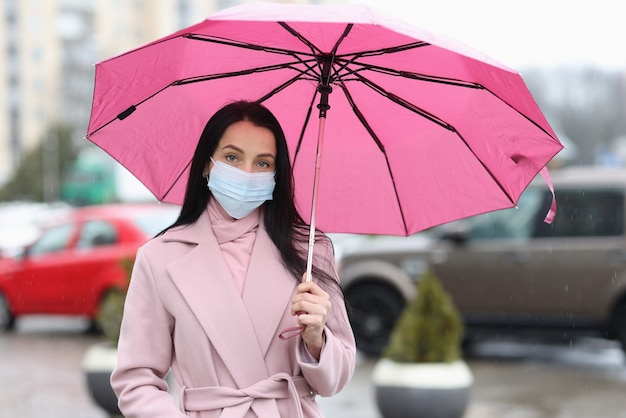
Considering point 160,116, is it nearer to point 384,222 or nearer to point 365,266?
point 384,222

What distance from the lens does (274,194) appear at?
2.80 m

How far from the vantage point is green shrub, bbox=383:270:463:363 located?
263 inches

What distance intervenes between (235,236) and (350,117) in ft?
2.74

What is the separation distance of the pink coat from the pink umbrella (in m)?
0.48

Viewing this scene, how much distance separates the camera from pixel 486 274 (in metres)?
9.91

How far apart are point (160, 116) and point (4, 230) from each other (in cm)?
2228

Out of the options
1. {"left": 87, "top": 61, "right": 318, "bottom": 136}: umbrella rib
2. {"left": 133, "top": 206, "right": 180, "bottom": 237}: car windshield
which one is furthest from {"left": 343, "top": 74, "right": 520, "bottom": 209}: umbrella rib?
{"left": 133, "top": 206, "right": 180, "bottom": 237}: car windshield

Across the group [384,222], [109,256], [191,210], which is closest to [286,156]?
[191,210]

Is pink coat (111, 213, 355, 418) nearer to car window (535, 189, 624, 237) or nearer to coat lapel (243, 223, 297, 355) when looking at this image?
coat lapel (243, 223, 297, 355)

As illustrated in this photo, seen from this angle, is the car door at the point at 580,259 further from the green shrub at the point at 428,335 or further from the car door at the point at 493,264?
the green shrub at the point at 428,335

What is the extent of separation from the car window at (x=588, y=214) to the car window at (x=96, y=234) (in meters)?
5.22

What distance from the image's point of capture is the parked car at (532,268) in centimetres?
945

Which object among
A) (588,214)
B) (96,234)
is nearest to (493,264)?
(588,214)

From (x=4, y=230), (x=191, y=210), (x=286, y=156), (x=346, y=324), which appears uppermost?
(x=286, y=156)
